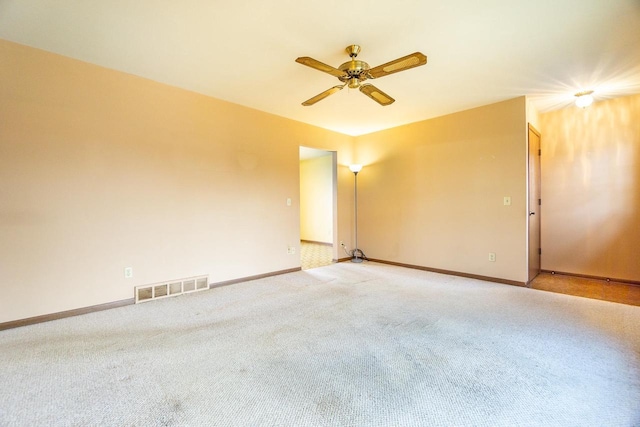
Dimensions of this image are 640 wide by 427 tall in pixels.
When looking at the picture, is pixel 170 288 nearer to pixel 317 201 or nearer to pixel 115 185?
pixel 115 185

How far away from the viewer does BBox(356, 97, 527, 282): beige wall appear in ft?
12.8

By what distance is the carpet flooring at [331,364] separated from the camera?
1507mm

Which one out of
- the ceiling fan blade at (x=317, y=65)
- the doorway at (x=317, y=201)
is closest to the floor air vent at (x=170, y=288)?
the ceiling fan blade at (x=317, y=65)

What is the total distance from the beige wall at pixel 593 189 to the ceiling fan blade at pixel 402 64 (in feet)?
12.2

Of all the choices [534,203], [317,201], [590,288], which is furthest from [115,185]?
[590,288]

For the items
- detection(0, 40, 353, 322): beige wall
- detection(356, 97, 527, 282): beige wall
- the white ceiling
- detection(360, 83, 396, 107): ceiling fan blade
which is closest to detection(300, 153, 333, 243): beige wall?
detection(356, 97, 527, 282): beige wall

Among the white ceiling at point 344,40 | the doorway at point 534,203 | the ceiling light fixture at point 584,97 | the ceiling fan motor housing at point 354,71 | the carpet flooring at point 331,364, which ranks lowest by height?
the carpet flooring at point 331,364

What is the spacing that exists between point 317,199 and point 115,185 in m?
5.48

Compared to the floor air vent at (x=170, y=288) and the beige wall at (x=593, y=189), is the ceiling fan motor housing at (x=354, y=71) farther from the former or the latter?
the beige wall at (x=593, y=189)

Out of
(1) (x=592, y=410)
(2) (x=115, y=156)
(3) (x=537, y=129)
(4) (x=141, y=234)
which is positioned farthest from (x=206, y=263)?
(3) (x=537, y=129)

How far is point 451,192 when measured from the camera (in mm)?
4488

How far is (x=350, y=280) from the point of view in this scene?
421cm

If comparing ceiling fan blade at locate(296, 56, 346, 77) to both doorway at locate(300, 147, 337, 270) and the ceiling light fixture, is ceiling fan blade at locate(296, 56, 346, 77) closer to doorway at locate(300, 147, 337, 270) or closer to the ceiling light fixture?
the ceiling light fixture

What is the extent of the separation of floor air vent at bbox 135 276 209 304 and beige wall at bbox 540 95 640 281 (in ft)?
17.7
